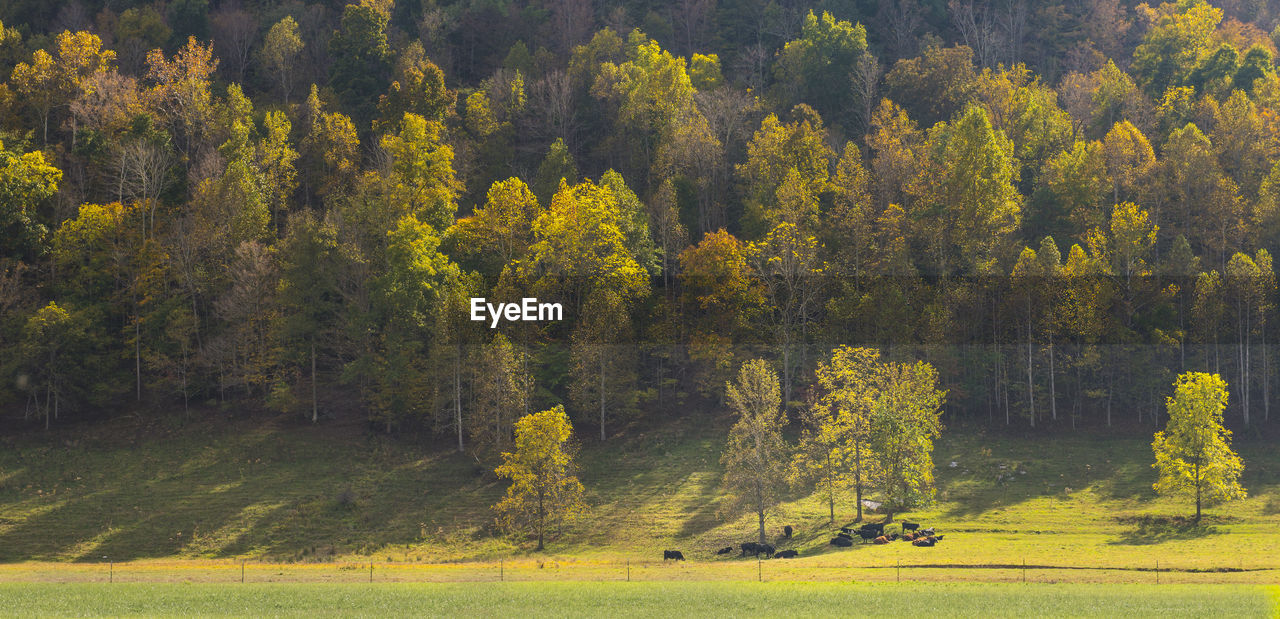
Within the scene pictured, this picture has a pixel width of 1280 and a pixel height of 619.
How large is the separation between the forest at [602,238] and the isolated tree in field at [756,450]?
15434 mm

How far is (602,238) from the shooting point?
9681 cm

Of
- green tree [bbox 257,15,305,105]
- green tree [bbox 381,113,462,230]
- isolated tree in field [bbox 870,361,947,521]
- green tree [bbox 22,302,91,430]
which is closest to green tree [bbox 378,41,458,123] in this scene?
green tree [bbox 381,113,462,230]

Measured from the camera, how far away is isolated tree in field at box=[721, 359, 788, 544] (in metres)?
74.6

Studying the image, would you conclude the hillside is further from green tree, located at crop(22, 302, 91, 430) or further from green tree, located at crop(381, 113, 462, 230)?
green tree, located at crop(381, 113, 462, 230)

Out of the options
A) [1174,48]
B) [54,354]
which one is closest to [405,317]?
[54,354]

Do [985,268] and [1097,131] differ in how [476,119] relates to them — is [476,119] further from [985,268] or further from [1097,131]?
[1097,131]

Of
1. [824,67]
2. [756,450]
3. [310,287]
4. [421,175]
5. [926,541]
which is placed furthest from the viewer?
[824,67]

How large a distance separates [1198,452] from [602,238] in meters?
46.3

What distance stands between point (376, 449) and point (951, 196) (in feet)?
174

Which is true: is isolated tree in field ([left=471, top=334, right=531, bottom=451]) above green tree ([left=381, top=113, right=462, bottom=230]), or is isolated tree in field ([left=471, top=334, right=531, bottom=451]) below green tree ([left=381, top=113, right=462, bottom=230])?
below

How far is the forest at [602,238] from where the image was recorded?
9306 cm

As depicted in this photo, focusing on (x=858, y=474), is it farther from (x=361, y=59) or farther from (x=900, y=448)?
(x=361, y=59)

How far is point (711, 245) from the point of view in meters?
99.3

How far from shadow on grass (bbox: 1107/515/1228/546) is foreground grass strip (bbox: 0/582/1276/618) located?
603 inches
